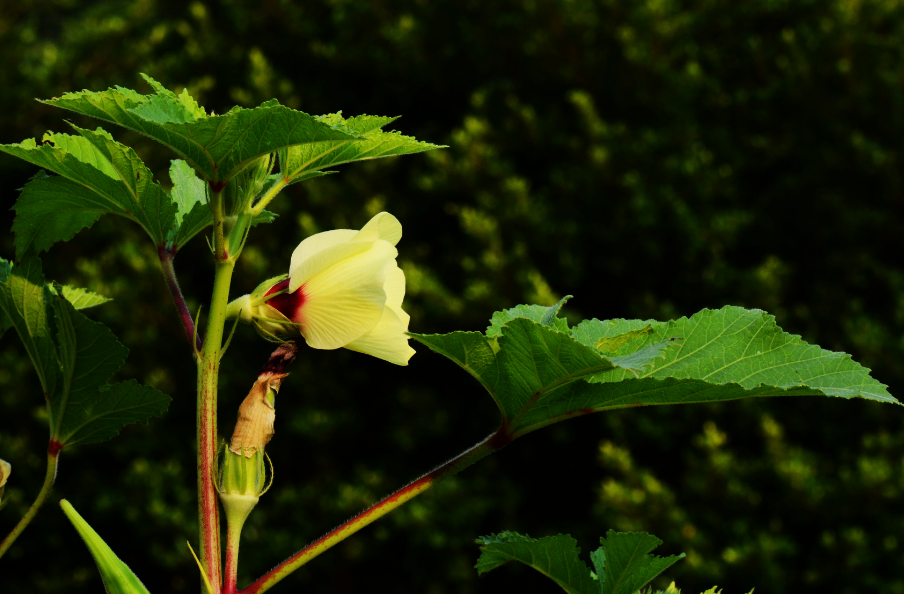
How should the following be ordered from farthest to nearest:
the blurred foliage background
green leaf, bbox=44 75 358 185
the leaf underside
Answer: the blurred foliage background < the leaf underside < green leaf, bbox=44 75 358 185

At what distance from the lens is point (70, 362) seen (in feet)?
1.46

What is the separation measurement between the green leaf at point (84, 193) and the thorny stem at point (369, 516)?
0.20 m

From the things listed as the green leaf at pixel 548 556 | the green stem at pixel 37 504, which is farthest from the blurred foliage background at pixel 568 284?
the green stem at pixel 37 504

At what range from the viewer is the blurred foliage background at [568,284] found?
8.20ft

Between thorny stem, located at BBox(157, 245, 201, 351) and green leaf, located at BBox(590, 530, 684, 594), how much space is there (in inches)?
9.8

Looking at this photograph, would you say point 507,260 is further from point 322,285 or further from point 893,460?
point 322,285

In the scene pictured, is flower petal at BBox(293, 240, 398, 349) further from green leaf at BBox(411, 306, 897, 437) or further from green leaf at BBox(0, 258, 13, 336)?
green leaf at BBox(0, 258, 13, 336)

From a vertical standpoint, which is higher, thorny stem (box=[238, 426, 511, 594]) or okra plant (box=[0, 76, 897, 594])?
okra plant (box=[0, 76, 897, 594])

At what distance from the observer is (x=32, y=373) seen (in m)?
3.37

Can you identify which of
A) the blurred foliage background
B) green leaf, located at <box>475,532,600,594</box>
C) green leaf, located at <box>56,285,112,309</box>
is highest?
green leaf, located at <box>56,285,112,309</box>

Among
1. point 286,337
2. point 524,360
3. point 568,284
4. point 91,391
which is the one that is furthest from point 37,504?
point 568,284

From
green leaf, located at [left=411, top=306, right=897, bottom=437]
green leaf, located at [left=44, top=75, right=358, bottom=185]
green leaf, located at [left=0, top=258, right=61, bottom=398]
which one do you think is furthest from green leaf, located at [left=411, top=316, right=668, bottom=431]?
green leaf, located at [left=0, top=258, right=61, bottom=398]

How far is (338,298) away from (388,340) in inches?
1.4

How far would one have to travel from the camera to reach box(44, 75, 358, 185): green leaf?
1.14ft
